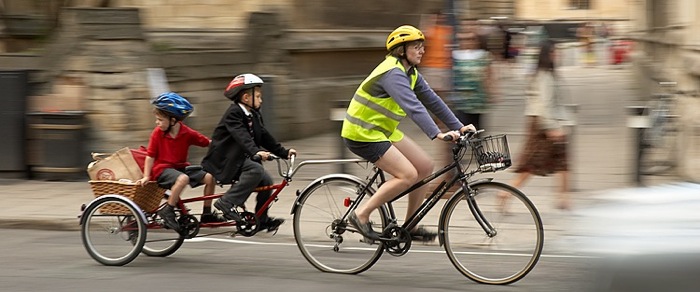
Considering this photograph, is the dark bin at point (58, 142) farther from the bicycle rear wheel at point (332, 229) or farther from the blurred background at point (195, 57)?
the bicycle rear wheel at point (332, 229)

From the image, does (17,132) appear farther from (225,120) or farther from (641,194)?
(641,194)

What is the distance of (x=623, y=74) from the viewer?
33.6 m

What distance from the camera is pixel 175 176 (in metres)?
8.02

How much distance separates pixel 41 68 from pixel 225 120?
632 centimetres

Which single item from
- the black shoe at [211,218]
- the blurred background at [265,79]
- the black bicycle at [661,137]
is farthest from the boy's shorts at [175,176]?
the black bicycle at [661,137]

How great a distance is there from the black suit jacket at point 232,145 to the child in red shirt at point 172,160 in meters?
0.16

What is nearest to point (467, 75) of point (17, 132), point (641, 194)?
point (17, 132)

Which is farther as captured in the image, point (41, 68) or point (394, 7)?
point (394, 7)

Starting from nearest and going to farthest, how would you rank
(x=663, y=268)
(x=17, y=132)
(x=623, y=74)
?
(x=663, y=268)
(x=17, y=132)
(x=623, y=74)

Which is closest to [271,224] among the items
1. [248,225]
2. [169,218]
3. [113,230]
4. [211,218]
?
[248,225]

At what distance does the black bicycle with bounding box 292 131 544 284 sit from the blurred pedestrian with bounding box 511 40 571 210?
2.85 metres

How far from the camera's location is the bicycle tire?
26.2 feet

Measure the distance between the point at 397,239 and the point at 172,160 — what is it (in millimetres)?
1820

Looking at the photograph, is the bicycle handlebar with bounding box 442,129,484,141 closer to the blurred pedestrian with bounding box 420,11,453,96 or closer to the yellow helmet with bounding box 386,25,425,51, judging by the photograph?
Answer: the yellow helmet with bounding box 386,25,425,51
